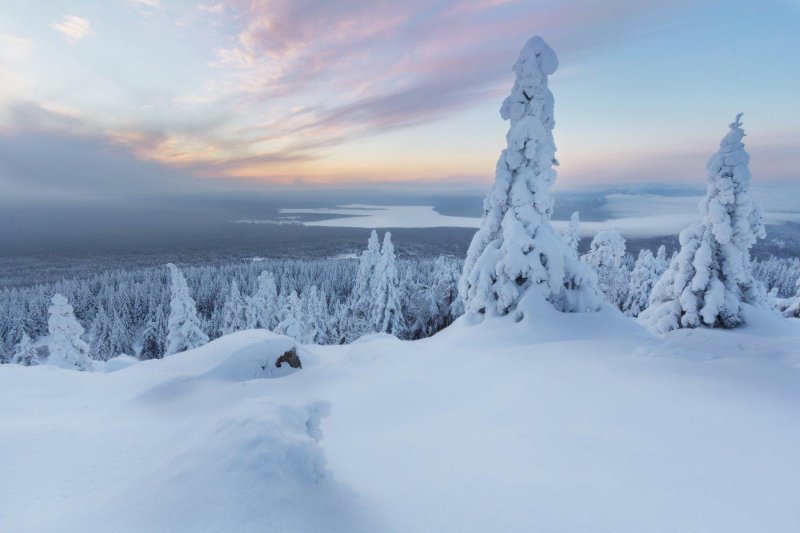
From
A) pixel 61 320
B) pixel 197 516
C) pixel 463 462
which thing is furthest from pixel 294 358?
pixel 61 320

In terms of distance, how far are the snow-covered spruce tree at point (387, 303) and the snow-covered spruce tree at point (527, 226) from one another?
75.4 feet

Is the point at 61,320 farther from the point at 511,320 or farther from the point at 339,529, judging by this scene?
the point at 339,529

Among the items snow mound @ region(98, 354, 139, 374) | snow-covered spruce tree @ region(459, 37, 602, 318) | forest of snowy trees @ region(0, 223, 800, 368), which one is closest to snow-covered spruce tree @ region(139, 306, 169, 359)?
forest of snowy trees @ region(0, 223, 800, 368)

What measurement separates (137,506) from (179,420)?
5.90 meters

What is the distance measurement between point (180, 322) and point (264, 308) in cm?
1284

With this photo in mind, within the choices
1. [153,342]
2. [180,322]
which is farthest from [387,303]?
[153,342]

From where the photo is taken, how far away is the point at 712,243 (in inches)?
598

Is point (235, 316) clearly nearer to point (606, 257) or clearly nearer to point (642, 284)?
point (606, 257)

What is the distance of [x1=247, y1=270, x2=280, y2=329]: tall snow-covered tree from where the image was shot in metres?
43.3

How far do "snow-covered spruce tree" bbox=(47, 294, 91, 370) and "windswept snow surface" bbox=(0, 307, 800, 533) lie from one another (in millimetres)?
23383

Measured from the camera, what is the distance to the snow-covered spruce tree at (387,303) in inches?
1457

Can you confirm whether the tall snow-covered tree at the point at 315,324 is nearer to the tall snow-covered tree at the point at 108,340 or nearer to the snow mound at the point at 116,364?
the snow mound at the point at 116,364

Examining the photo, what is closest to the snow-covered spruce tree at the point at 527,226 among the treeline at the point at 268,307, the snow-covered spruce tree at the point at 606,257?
the treeline at the point at 268,307

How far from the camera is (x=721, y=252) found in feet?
49.6
